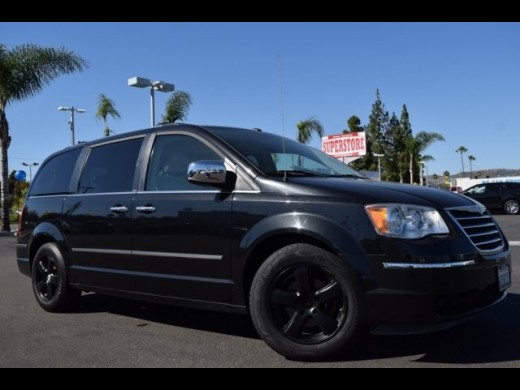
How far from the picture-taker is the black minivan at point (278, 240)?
3.46m

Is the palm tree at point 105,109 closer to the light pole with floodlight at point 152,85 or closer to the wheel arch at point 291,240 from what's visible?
the light pole with floodlight at point 152,85

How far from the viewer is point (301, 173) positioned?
4.34 m

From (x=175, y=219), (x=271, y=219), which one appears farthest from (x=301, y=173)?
(x=175, y=219)

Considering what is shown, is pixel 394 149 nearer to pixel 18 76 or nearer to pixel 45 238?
pixel 18 76

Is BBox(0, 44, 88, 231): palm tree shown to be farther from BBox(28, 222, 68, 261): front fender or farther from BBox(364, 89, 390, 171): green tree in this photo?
BBox(364, 89, 390, 171): green tree

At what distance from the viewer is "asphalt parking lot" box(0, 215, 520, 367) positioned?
377cm

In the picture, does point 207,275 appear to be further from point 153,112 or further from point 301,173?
point 153,112

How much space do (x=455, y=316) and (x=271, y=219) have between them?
1364 mm

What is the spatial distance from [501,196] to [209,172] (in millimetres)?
22534

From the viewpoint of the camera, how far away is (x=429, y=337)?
427cm

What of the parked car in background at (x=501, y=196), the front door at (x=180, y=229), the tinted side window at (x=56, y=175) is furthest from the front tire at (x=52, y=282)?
the parked car in background at (x=501, y=196)

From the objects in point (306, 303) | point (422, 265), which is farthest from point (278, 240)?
point (422, 265)

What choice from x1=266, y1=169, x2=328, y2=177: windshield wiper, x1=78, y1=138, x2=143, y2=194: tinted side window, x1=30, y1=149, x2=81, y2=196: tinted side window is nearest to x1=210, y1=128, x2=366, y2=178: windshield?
x1=266, y1=169, x2=328, y2=177: windshield wiper

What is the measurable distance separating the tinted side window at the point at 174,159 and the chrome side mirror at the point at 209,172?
0.28m
